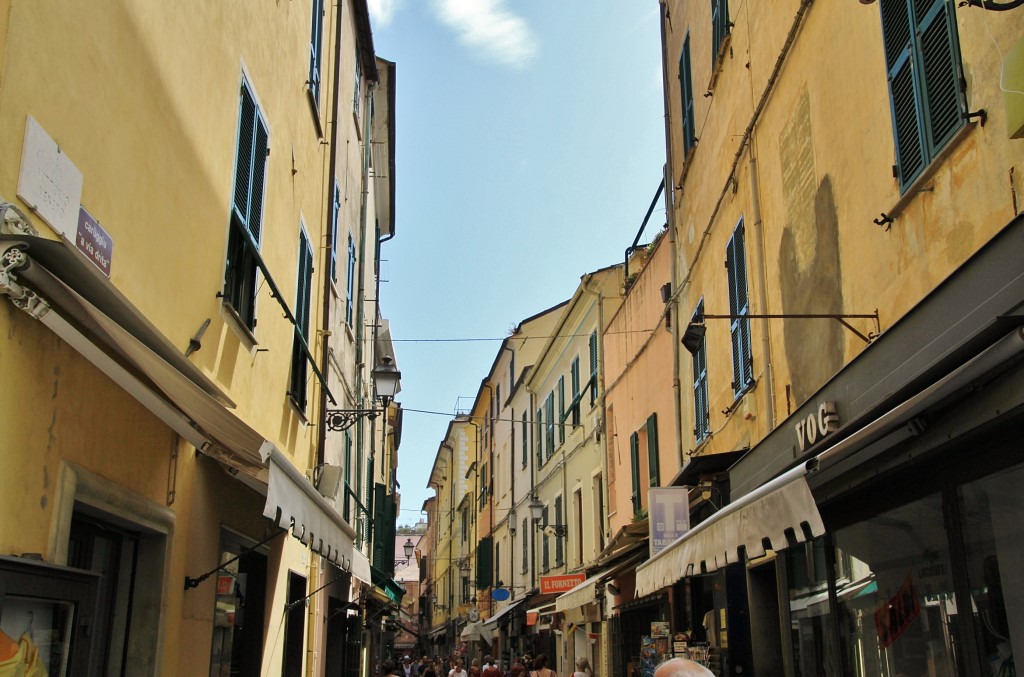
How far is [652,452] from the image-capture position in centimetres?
1541

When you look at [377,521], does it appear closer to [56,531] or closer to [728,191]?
[728,191]

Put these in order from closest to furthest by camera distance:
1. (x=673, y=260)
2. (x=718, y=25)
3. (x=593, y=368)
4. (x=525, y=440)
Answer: (x=718, y=25), (x=673, y=260), (x=593, y=368), (x=525, y=440)

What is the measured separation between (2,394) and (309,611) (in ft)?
27.7

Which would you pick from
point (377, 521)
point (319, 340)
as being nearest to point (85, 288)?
point (319, 340)

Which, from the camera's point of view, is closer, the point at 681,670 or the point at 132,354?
the point at 681,670

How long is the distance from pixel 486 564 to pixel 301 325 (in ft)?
87.7

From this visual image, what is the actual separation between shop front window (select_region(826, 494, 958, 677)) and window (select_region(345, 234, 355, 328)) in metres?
9.68

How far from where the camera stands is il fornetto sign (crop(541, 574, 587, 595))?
63.6 feet

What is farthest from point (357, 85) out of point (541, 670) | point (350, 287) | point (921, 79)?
point (921, 79)

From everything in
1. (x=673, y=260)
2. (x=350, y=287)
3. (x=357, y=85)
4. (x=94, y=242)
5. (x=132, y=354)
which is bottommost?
(x=132, y=354)

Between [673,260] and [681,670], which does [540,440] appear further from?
[681,670]

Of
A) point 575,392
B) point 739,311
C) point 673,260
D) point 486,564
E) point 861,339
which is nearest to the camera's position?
point 861,339

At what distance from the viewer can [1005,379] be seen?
4348 mm

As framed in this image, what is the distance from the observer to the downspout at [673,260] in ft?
45.7
